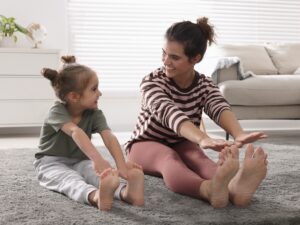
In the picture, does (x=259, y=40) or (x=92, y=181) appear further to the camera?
(x=259, y=40)

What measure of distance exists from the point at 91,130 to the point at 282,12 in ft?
12.3

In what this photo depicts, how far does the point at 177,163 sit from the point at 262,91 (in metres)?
1.84

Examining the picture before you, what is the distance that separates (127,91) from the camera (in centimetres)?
439

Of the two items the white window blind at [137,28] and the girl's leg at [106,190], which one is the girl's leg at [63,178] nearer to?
the girl's leg at [106,190]

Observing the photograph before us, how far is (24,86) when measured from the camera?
3.52 metres

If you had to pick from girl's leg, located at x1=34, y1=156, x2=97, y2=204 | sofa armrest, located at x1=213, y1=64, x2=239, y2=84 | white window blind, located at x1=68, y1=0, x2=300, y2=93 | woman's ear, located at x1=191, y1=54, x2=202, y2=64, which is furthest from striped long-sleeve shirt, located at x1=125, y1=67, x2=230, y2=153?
white window blind, located at x1=68, y1=0, x2=300, y2=93

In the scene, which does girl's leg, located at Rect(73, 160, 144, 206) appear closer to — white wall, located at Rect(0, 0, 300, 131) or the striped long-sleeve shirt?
the striped long-sleeve shirt

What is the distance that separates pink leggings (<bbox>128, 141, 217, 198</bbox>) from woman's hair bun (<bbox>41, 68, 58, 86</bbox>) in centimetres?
44

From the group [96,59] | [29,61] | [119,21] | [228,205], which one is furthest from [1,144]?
[228,205]

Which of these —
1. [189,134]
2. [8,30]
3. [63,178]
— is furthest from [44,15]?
[189,134]

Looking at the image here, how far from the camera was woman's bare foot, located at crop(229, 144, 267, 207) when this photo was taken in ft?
4.17

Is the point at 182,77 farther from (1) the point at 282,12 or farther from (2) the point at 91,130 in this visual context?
(1) the point at 282,12

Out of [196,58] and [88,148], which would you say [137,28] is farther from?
[88,148]

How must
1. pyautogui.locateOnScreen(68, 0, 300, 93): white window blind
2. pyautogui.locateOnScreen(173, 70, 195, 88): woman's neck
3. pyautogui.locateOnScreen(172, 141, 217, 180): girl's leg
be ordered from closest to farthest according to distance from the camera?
pyautogui.locateOnScreen(172, 141, 217, 180): girl's leg → pyautogui.locateOnScreen(173, 70, 195, 88): woman's neck → pyautogui.locateOnScreen(68, 0, 300, 93): white window blind
